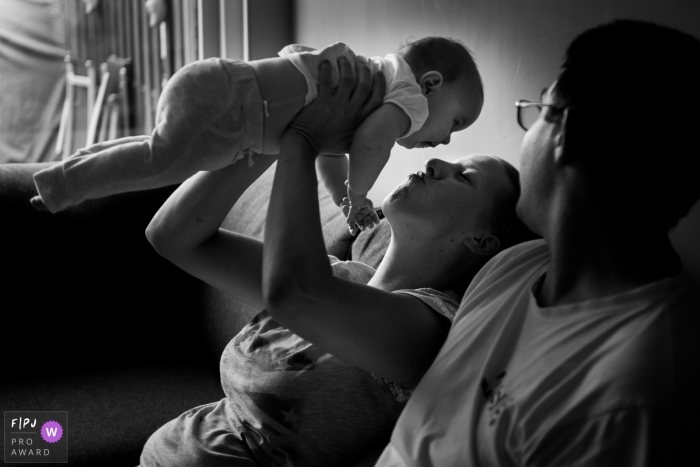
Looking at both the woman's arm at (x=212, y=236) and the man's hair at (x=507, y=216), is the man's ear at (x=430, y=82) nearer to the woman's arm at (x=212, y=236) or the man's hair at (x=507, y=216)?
the man's hair at (x=507, y=216)

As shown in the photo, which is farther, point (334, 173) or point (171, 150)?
point (334, 173)

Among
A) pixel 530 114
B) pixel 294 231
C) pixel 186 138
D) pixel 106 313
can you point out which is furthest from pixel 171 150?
pixel 106 313

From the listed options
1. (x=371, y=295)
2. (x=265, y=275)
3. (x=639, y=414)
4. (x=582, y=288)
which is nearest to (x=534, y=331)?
(x=582, y=288)

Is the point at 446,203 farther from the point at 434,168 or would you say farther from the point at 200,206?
the point at 200,206

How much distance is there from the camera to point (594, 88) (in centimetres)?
80

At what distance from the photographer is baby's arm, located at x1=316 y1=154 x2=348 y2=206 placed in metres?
1.45

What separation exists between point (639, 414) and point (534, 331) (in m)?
0.19

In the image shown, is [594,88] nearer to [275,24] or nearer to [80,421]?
[80,421]

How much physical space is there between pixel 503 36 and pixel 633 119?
2.74 feet

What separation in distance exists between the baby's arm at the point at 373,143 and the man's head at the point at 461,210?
Answer: 15 centimetres

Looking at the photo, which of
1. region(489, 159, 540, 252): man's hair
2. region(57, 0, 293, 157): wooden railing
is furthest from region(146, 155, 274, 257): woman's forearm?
region(57, 0, 293, 157): wooden railing

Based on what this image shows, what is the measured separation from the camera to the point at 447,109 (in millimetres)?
1302

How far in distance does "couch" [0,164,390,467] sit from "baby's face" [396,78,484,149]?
575mm

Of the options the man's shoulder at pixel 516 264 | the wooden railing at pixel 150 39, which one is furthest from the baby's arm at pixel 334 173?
the wooden railing at pixel 150 39
